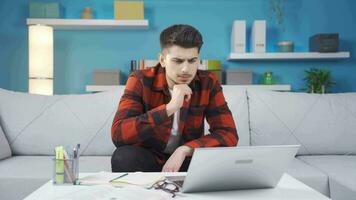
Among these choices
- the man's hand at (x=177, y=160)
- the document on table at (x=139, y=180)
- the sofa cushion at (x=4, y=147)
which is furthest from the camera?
the sofa cushion at (x=4, y=147)

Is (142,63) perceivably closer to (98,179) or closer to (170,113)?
(170,113)

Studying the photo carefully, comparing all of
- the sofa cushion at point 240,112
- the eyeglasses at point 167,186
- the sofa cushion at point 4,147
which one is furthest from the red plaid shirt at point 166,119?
the sofa cushion at point 4,147

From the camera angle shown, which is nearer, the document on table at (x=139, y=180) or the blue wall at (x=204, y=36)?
the document on table at (x=139, y=180)

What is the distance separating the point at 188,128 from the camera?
1.75m

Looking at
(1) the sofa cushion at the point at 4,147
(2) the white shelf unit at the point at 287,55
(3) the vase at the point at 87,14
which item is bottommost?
(1) the sofa cushion at the point at 4,147

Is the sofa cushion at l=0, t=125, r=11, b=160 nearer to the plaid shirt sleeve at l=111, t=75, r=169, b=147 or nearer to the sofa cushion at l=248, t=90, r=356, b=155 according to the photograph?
the plaid shirt sleeve at l=111, t=75, r=169, b=147

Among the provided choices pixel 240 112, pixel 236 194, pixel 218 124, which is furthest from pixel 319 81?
pixel 236 194

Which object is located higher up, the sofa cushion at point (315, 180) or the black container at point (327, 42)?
the black container at point (327, 42)

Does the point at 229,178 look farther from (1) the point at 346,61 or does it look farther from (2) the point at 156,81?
(1) the point at 346,61

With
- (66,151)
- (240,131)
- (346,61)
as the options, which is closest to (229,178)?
(66,151)

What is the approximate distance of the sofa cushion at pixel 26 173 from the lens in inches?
71.7

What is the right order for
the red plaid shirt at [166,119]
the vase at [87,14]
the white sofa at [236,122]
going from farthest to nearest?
1. the vase at [87,14]
2. the white sofa at [236,122]
3. the red plaid shirt at [166,119]

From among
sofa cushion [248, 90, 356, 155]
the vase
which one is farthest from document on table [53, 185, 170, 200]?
the vase

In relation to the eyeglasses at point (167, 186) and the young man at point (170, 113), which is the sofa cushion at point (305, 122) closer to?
the young man at point (170, 113)
